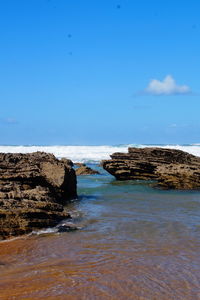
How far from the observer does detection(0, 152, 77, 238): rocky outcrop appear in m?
7.29

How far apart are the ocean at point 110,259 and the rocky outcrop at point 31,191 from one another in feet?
1.17

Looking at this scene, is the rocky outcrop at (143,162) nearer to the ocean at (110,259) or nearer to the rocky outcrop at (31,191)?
the rocky outcrop at (31,191)

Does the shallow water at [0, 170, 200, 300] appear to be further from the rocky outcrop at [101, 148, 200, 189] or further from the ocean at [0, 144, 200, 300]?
the rocky outcrop at [101, 148, 200, 189]

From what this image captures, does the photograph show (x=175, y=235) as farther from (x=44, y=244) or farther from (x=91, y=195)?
A: (x=91, y=195)

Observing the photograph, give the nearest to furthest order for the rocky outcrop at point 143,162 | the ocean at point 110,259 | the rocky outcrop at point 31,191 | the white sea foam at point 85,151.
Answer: the ocean at point 110,259 → the rocky outcrop at point 31,191 → the rocky outcrop at point 143,162 → the white sea foam at point 85,151

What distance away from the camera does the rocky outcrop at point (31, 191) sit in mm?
7293

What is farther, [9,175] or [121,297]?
[9,175]

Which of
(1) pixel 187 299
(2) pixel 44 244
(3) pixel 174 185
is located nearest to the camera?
(1) pixel 187 299

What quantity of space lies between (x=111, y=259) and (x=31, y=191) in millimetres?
3644

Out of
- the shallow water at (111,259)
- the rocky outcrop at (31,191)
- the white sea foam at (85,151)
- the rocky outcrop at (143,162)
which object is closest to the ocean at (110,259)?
the shallow water at (111,259)

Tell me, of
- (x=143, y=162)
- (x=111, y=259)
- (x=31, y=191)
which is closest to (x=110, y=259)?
(x=111, y=259)

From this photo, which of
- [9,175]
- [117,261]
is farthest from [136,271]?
[9,175]

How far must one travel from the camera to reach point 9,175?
10.5 m

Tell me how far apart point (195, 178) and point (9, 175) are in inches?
301
